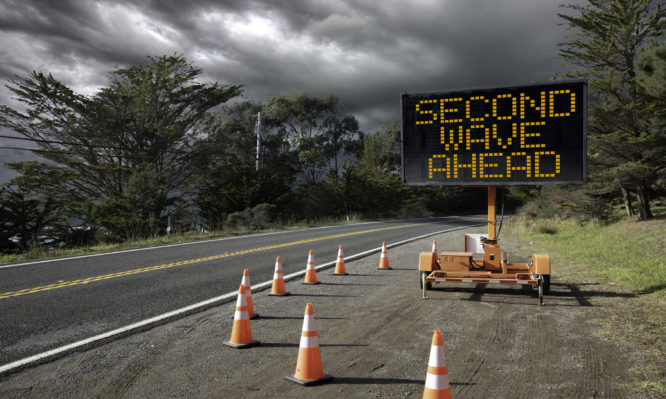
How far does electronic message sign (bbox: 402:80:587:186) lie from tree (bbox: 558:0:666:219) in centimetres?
984

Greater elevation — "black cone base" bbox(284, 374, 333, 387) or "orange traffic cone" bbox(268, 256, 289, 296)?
"orange traffic cone" bbox(268, 256, 289, 296)

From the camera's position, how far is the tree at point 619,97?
1570 cm

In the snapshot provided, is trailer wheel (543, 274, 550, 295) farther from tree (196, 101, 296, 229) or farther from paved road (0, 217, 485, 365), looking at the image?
tree (196, 101, 296, 229)

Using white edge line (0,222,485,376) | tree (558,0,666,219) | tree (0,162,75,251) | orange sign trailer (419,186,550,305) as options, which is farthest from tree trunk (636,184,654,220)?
tree (0,162,75,251)

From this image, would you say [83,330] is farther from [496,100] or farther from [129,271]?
[496,100]

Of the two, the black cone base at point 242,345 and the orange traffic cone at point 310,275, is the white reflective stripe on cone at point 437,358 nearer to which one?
the black cone base at point 242,345

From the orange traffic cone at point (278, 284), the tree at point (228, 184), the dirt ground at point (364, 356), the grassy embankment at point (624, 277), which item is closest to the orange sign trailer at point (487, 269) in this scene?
the dirt ground at point (364, 356)

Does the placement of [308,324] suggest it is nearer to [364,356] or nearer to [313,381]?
[313,381]

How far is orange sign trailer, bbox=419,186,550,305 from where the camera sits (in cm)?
748

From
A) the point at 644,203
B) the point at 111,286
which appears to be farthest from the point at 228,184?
the point at 644,203

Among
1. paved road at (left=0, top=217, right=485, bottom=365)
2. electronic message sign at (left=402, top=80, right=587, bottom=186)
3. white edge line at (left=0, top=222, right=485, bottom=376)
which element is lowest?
white edge line at (left=0, top=222, right=485, bottom=376)

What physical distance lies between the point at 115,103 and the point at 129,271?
24.3m

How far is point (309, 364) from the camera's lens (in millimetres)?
4113

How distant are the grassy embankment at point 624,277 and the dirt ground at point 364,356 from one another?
246mm
